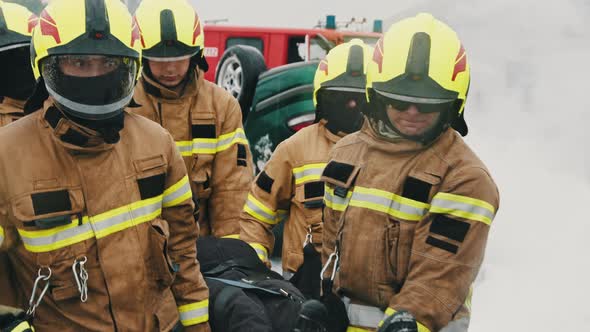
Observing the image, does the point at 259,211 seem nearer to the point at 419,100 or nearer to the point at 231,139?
the point at 231,139

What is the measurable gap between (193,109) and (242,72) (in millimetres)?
3307

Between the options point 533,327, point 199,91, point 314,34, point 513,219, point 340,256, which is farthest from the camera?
point 314,34

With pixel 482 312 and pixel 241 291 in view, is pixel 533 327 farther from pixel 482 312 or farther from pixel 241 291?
pixel 241 291

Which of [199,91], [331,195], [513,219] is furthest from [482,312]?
[331,195]

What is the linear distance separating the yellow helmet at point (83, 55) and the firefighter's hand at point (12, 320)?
644mm

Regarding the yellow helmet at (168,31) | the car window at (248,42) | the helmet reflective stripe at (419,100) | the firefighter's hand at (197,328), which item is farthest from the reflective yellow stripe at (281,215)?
the car window at (248,42)

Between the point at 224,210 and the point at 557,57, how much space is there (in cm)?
489

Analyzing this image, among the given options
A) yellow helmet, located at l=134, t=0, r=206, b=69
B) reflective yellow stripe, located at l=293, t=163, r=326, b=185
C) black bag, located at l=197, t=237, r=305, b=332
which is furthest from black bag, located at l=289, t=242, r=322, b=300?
yellow helmet, located at l=134, t=0, r=206, b=69

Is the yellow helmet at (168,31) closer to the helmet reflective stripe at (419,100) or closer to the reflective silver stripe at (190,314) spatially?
the reflective silver stripe at (190,314)

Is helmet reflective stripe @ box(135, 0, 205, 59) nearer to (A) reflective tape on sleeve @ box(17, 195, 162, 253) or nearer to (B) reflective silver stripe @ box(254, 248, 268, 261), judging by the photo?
(B) reflective silver stripe @ box(254, 248, 268, 261)

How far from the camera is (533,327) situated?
6.42 metres

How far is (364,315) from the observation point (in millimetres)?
2727

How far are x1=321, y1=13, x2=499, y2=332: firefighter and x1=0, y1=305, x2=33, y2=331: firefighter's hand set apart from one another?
1071 millimetres

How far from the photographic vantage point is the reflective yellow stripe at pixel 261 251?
3.93 m
